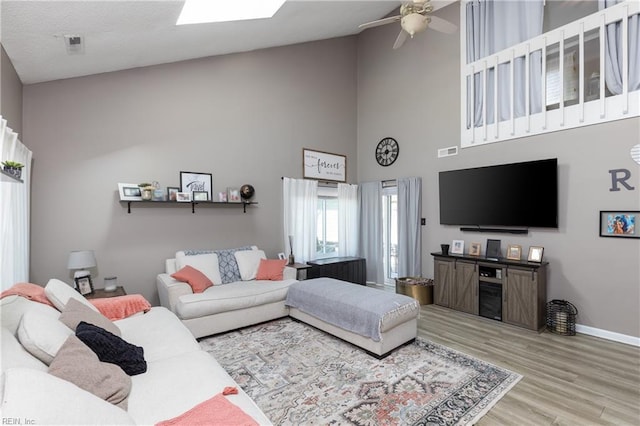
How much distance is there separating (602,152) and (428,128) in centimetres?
227

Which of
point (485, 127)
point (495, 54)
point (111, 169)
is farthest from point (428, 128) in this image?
point (111, 169)

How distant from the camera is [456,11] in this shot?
15.7 ft

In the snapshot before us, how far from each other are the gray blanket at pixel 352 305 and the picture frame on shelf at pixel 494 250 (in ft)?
5.64

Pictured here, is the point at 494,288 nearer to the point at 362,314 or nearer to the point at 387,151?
the point at 362,314

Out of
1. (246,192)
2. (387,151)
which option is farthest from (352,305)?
(387,151)

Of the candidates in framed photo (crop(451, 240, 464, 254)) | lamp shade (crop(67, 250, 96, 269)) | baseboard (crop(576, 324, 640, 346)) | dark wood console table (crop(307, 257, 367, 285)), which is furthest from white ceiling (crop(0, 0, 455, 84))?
baseboard (crop(576, 324, 640, 346))

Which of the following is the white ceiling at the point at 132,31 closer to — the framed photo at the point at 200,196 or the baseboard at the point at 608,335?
the framed photo at the point at 200,196

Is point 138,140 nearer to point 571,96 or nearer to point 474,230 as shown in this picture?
point 474,230

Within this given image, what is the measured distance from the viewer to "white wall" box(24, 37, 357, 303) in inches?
140

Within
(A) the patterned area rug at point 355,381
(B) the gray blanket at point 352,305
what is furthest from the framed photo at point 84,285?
(B) the gray blanket at point 352,305

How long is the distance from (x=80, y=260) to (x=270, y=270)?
7.01 ft

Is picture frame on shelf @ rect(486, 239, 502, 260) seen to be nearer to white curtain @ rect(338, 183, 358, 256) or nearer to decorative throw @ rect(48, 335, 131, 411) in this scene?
white curtain @ rect(338, 183, 358, 256)

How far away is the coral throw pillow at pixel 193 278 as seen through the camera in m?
3.65

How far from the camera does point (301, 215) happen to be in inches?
215
